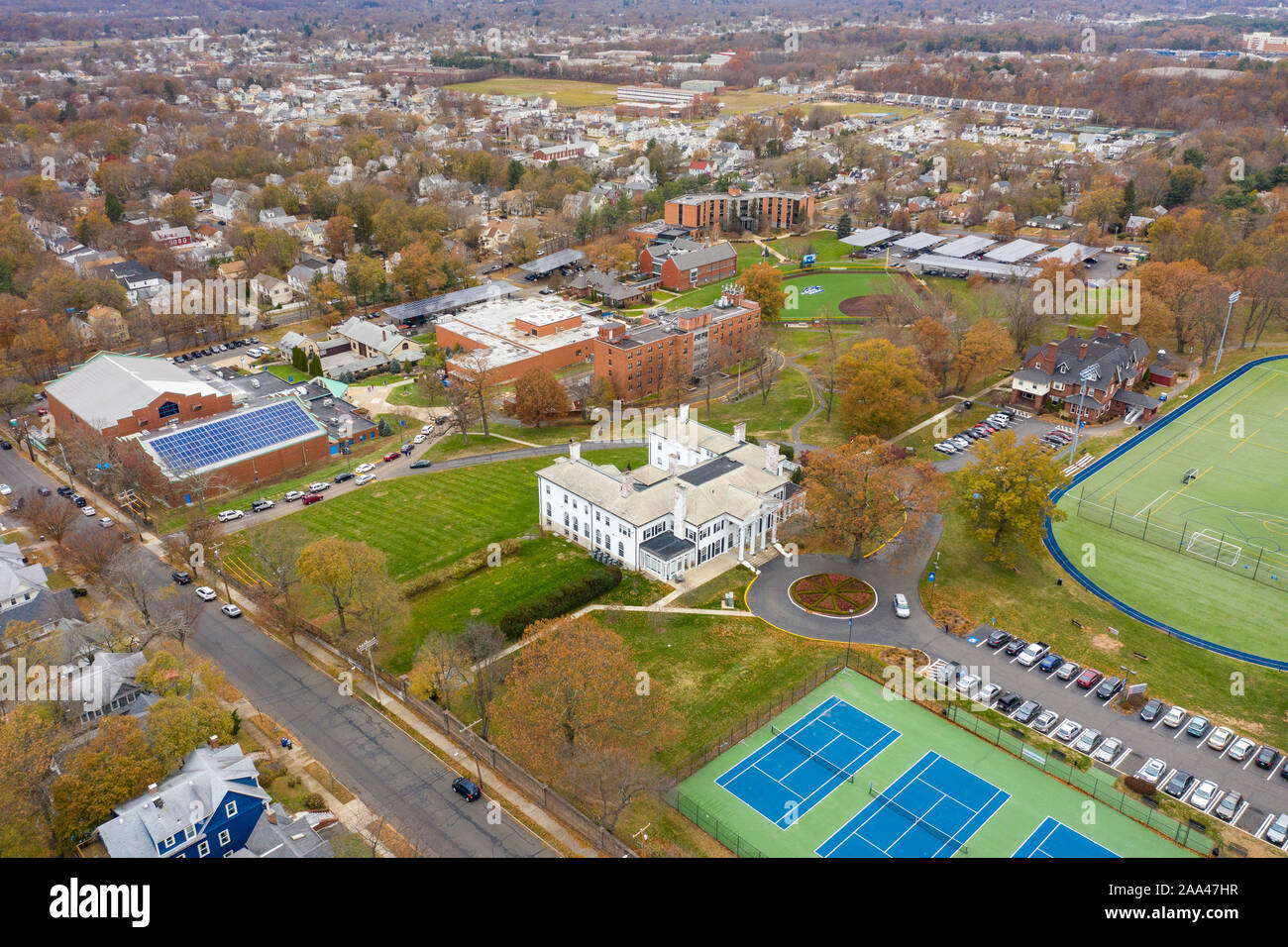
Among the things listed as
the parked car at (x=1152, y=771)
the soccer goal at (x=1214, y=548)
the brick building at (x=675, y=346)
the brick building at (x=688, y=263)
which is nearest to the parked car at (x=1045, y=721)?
the parked car at (x=1152, y=771)

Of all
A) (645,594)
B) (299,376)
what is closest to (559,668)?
(645,594)


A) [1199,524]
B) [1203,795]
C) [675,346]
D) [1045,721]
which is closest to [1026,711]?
[1045,721]

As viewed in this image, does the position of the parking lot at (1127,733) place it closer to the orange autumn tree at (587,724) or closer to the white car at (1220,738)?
the white car at (1220,738)

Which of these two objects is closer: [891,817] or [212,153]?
[891,817]

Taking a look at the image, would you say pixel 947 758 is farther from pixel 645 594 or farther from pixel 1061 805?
pixel 645 594

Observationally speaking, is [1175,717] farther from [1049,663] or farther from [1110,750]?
[1049,663]

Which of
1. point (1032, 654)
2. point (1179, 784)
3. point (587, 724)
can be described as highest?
point (587, 724)
